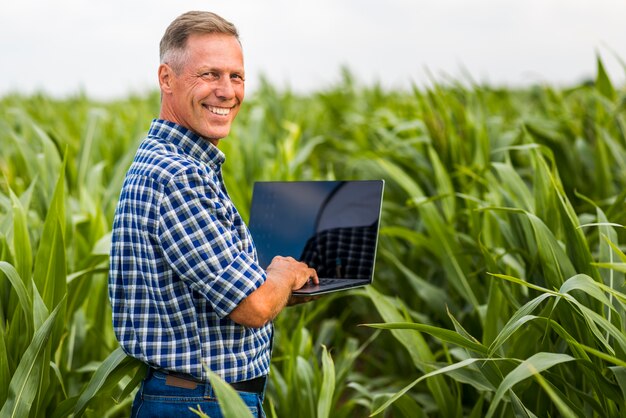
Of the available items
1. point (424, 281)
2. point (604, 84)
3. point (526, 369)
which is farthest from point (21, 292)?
point (604, 84)

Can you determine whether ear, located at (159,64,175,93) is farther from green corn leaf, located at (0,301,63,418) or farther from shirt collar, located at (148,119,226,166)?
green corn leaf, located at (0,301,63,418)

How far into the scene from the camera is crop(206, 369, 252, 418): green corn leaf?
3.27 ft

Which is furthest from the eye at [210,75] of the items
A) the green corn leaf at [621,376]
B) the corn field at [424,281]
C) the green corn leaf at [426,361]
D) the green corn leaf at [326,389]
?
the green corn leaf at [621,376]

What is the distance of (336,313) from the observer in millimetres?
2959

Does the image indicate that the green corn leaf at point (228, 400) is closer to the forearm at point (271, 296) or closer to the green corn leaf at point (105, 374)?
the forearm at point (271, 296)

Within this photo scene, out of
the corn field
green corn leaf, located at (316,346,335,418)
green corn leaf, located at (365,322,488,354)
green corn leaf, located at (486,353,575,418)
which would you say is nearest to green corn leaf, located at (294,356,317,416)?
the corn field

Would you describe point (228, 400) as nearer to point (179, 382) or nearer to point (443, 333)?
point (179, 382)

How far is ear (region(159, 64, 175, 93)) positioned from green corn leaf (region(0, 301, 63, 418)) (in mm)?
450

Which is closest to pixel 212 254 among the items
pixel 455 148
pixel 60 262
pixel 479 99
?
pixel 60 262

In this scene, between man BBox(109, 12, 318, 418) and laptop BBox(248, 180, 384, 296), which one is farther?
laptop BBox(248, 180, 384, 296)

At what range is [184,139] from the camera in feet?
4.06

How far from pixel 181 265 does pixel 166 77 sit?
1.11 ft

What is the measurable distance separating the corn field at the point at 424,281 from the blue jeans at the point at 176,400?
0.09 meters

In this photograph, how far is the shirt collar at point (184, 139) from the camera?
1234 mm
